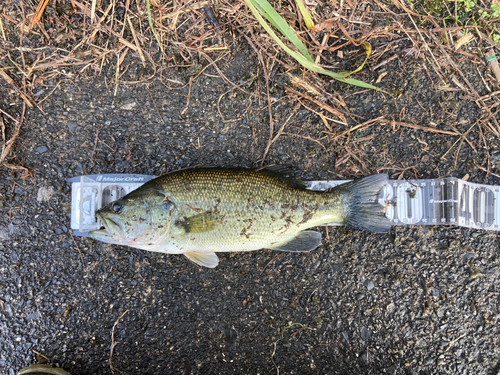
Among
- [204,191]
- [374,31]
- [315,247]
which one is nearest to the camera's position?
[204,191]

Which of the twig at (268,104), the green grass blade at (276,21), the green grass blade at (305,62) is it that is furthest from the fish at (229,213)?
the green grass blade at (276,21)

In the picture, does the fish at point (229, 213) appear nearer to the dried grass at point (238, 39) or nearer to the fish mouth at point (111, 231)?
the fish mouth at point (111, 231)

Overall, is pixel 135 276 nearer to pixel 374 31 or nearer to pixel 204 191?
pixel 204 191

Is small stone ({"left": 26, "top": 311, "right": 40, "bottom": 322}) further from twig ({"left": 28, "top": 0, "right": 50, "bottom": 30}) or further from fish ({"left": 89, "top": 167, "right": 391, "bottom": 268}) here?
twig ({"left": 28, "top": 0, "right": 50, "bottom": 30})

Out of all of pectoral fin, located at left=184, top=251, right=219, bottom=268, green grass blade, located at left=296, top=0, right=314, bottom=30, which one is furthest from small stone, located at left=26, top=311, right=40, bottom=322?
green grass blade, located at left=296, top=0, right=314, bottom=30

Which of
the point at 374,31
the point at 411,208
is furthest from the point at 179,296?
the point at 374,31
